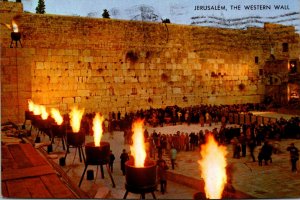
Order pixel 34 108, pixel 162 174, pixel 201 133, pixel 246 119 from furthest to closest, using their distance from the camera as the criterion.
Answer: pixel 246 119 → pixel 34 108 → pixel 201 133 → pixel 162 174

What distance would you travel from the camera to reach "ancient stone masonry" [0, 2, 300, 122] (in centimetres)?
1681

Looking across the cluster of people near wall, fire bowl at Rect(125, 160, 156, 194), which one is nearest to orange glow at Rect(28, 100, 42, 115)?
the cluster of people near wall

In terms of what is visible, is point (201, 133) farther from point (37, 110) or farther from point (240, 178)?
point (37, 110)

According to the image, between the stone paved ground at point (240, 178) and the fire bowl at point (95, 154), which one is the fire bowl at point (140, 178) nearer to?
the fire bowl at point (95, 154)

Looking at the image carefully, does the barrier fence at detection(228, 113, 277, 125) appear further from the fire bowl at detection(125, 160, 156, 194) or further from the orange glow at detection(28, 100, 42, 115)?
the fire bowl at detection(125, 160, 156, 194)

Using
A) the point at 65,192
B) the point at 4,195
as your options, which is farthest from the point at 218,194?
the point at 4,195

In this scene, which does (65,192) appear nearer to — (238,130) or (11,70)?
(238,130)

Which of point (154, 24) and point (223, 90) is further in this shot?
point (223, 90)

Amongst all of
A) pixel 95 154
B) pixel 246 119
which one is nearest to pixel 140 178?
pixel 95 154

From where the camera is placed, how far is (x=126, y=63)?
66.6 ft

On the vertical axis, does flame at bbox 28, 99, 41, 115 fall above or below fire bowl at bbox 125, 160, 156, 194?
above

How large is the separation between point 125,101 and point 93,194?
13769mm

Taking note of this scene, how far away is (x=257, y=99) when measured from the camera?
25.8 metres

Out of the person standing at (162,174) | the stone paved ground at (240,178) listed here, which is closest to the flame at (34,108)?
the stone paved ground at (240,178)
